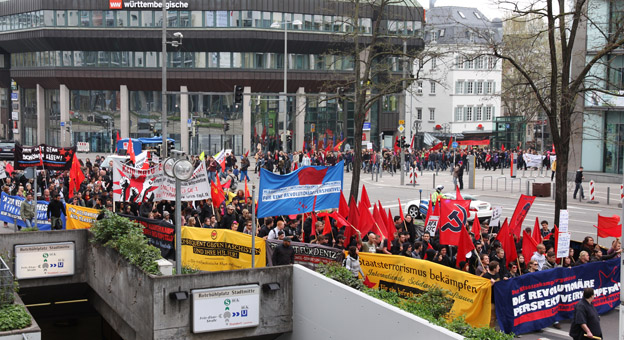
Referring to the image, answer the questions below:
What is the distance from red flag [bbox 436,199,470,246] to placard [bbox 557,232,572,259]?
1985 millimetres

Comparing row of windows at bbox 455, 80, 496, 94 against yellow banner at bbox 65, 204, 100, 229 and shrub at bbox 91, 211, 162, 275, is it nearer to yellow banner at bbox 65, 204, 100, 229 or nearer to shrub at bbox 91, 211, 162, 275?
yellow banner at bbox 65, 204, 100, 229

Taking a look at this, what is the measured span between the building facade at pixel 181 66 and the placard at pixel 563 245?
43771 millimetres

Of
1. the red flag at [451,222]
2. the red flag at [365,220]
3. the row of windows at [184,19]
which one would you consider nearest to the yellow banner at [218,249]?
the red flag at [365,220]

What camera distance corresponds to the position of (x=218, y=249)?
1680cm

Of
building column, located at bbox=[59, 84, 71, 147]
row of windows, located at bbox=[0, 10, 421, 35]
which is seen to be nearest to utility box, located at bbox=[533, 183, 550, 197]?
row of windows, located at bbox=[0, 10, 421, 35]

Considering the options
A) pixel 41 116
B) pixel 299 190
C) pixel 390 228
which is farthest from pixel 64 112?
pixel 390 228

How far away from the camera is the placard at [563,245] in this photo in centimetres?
1567

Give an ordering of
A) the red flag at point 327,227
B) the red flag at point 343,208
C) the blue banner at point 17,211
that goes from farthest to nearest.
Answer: the blue banner at point 17,211
the red flag at point 343,208
the red flag at point 327,227

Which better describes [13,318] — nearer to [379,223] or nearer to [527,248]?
[379,223]

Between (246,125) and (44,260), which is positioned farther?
(246,125)

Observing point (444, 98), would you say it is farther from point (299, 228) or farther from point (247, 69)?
point (299, 228)

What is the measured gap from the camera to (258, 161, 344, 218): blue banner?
17406 millimetres

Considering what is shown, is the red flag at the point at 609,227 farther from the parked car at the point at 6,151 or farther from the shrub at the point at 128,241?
the parked car at the point at 6,151

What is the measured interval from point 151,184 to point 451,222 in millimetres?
9337
